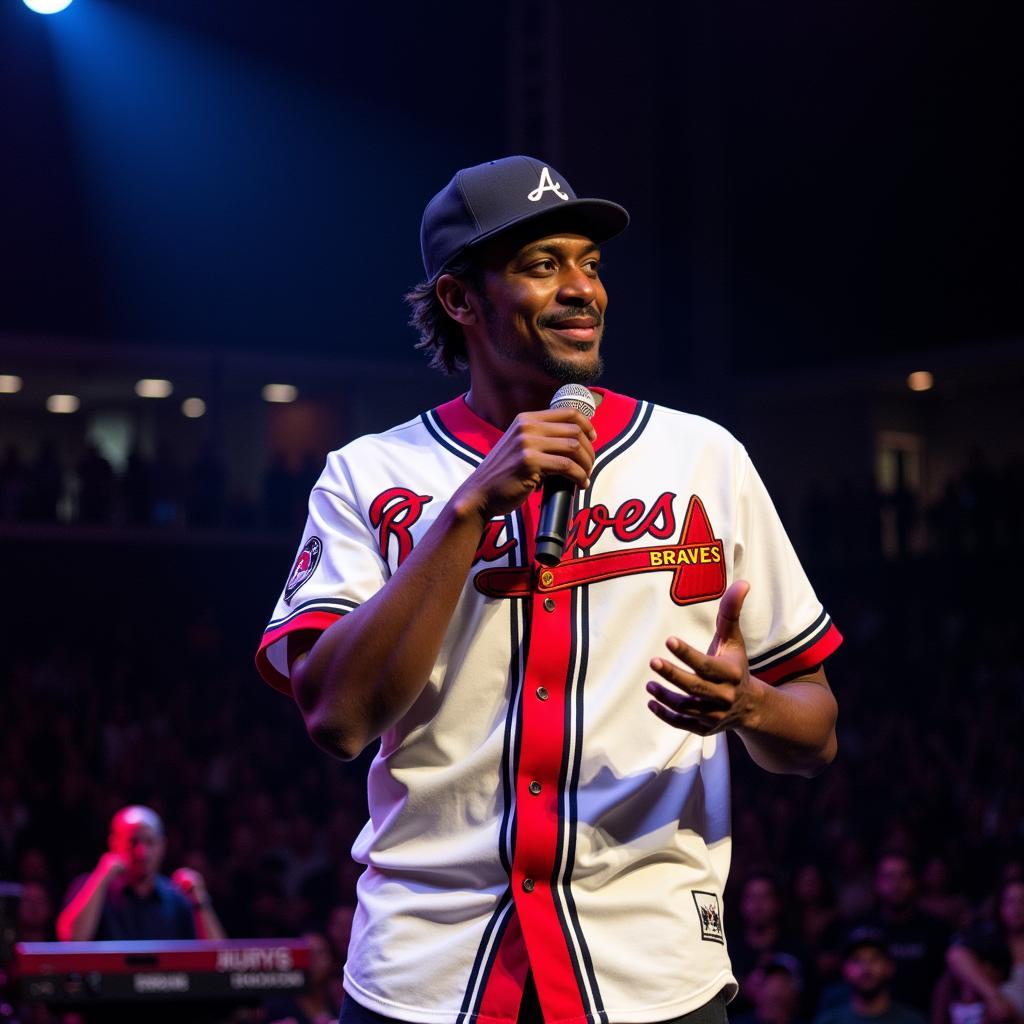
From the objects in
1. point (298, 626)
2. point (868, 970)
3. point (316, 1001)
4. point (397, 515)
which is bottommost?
point (316, 1001)

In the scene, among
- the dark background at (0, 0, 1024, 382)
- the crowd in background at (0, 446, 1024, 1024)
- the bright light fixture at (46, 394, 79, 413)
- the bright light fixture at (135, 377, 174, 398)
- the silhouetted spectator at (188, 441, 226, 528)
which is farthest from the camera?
the bright light fixture at (46, 394, 79, 413)

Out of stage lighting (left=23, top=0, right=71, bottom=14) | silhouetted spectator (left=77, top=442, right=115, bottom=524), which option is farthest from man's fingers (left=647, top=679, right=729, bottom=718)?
silhouetted spectator (left=77, top=442, right=115, bottom=524)

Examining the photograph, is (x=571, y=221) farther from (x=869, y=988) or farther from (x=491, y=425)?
(x=869, y=988)

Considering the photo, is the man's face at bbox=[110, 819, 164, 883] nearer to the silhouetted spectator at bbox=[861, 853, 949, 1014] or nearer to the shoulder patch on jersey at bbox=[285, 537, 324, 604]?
the silhouetted spectator at bbox=[861, 853, 949, 1014]

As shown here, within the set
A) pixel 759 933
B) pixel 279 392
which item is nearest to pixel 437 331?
pixel 759 933

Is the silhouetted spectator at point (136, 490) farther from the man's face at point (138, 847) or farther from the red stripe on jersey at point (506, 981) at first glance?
the red stripe on jersey at point (506, 981)

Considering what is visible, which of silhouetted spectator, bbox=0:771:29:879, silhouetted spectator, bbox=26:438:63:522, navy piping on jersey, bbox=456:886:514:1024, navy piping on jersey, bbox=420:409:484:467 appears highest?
silhouetted spectator, bbox=26:438:63:522

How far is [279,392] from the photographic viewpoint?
1688 cm

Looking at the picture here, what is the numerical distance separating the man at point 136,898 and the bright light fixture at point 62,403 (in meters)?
11.0

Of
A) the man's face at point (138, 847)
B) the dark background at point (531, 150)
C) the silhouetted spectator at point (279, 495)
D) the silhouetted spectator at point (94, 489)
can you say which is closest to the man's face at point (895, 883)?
the man's face at point (138, 847)

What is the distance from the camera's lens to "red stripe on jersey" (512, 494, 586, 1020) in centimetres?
163

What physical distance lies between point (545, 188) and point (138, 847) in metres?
4.69

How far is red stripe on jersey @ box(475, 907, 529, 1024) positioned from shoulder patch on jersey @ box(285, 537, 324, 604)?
50cm

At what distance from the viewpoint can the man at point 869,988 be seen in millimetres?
5984
